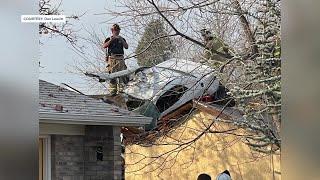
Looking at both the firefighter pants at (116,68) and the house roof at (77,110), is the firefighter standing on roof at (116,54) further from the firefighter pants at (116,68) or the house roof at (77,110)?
the house roof at (77,110)

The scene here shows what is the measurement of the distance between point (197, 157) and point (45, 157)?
6.56 feet

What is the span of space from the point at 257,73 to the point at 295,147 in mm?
5025

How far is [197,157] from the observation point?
802 cm

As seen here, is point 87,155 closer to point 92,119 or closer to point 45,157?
point 92,119

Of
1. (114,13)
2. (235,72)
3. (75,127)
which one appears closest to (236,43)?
(235,72)

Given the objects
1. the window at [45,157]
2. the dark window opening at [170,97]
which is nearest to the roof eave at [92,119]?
the dark window opening at [170,97]

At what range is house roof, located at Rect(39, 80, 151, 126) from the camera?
7.26 meters

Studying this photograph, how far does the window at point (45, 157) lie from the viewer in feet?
24.2

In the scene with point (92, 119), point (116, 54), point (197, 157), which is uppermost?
point (116, 54)

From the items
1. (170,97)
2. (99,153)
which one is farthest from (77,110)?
(170,97)

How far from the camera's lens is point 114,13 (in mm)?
7328

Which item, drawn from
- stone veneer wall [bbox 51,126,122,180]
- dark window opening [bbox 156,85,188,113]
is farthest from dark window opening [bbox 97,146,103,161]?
dark window opening [bbox 156,85,188,113]

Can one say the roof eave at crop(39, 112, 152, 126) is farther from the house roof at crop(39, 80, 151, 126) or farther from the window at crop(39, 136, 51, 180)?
the window at crop(39, 136, 51, 180)

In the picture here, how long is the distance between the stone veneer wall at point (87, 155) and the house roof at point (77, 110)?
0.28m
